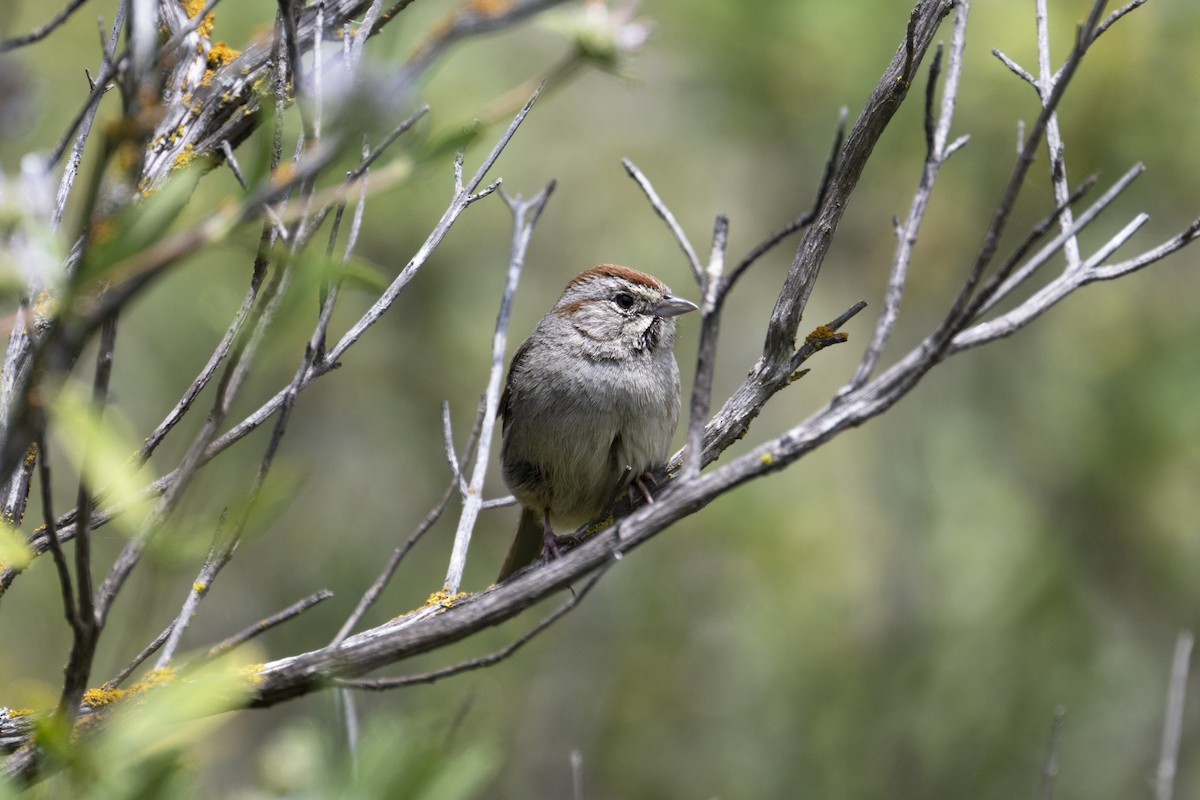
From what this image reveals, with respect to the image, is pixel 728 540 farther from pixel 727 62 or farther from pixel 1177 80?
pixel 1177 80

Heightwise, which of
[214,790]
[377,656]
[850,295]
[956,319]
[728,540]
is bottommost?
[377,656]

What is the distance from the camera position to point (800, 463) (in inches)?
332

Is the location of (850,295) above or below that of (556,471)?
above

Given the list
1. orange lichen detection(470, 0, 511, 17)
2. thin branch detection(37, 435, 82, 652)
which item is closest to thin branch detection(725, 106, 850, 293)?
orange lichen detection(470, 0, 511, 17)

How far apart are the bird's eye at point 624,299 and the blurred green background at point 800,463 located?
2.75 metres

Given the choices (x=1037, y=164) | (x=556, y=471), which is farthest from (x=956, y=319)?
(x=1037, y=164)

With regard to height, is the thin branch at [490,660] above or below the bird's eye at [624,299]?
below

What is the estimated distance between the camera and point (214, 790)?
23.9ft

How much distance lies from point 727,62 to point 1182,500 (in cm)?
393

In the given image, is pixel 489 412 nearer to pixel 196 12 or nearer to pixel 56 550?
pixel 196 12

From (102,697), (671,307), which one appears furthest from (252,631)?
(671,307)

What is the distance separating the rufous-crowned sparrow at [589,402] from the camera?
411 centimetres

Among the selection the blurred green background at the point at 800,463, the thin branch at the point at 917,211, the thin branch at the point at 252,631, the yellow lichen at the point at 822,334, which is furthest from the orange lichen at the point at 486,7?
the blurred green background at the point at 800,463

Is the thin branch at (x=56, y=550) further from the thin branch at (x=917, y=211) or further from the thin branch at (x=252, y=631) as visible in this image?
the thin branch at (x=917, y=211)
